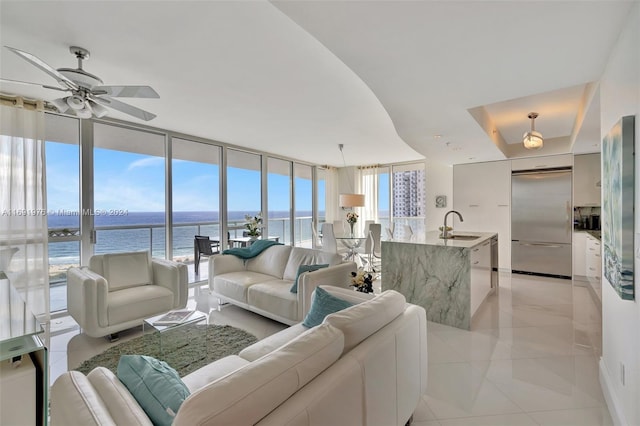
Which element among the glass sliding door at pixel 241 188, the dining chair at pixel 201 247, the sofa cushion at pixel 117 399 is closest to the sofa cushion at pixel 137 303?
the dining chair at pixel 201 247

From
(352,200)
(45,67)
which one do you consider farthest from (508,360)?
(45,67)

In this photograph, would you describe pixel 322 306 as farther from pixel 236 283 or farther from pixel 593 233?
pixel 593 233

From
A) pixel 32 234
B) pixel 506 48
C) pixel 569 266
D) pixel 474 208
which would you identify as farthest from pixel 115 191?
pixel 569 266

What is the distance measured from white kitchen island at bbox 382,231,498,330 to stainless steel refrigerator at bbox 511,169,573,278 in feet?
7.92

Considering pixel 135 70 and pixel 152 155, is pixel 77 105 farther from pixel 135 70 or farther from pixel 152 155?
pixel 152 155

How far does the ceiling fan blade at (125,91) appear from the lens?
2.36 m

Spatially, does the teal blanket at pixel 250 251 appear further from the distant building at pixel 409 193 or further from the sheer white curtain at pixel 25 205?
the distant building at pixel 409 193

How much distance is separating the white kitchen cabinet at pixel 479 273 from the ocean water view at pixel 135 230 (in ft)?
14.7

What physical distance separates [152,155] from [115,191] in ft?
2.72

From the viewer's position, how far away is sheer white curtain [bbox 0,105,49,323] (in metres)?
3.14

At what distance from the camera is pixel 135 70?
2686mm

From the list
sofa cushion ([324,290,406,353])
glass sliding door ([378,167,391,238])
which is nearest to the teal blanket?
sofa cushion ([324,290,406,353])

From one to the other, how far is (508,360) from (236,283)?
2898 mm

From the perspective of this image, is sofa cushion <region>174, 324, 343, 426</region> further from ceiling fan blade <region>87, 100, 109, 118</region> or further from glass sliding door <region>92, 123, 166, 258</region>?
glass sliding door <region>92, 123, 166, 258</region>
